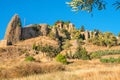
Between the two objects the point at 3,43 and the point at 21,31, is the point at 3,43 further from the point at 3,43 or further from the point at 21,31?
the point at 21,31

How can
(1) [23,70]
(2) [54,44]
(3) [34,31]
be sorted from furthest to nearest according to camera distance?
(3) [34,31]
(2) [54,44]
(1) [23,70]

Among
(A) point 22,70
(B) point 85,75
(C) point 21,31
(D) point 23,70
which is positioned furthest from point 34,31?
(B) point 85,75

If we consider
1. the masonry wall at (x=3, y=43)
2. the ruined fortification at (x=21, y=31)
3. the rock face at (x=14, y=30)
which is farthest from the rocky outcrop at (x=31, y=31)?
the masonry wall at (x=3, y=43)

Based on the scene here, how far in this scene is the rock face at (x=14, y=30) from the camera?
343 ft

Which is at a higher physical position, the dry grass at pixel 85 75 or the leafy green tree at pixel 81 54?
the leafy green tree at pixel 81 54

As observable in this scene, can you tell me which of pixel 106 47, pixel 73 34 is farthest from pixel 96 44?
pixel 73 34

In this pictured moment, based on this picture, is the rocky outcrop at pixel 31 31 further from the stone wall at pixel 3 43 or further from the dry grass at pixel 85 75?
the dry grass at pixel 85 75

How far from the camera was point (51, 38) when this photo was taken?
110500mm

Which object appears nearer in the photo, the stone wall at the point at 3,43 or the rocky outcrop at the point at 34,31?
the stone wall at the point at 3,43

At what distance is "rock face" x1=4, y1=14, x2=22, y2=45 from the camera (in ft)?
343

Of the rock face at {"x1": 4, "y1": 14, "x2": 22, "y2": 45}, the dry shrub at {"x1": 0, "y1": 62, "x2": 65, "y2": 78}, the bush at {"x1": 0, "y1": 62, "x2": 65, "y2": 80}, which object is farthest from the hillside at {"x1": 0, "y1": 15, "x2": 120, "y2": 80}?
the bush at {"x1": 0, "y1": 62, "x2": 65, "y2": 80}

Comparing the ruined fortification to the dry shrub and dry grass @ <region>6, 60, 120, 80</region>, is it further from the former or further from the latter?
dry grass @ <region>6, 60, 120, 80</region>

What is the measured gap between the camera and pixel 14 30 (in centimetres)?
10631

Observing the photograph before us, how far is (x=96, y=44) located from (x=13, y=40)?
2744 cm
